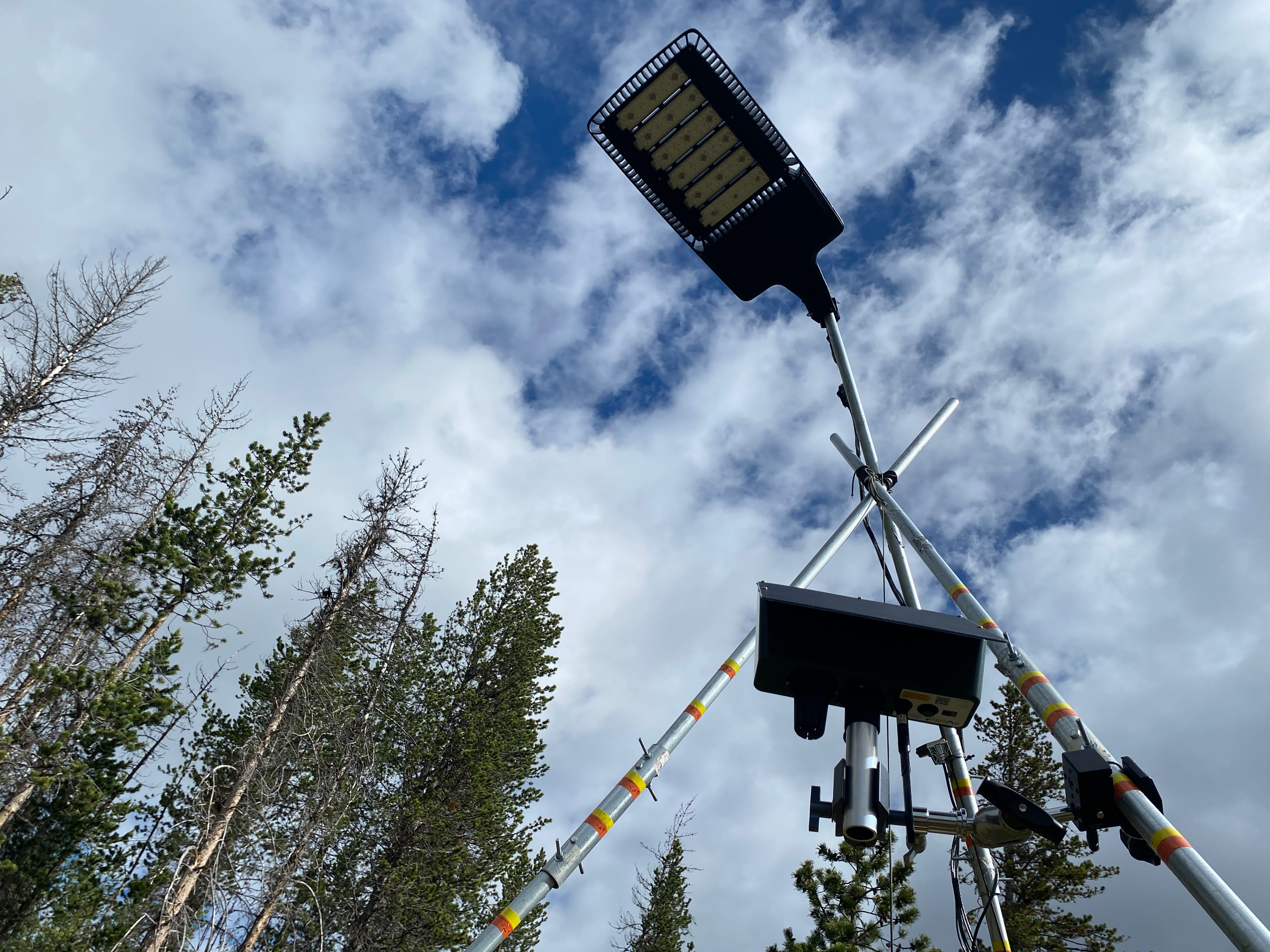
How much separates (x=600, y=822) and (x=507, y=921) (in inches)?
32.7

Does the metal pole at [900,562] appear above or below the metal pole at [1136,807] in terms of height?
above

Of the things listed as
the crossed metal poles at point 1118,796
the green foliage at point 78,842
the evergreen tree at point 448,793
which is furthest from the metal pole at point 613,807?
the green foliage at point 78,842

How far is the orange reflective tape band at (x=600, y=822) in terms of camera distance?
4.89 metres

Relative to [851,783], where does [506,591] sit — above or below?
above

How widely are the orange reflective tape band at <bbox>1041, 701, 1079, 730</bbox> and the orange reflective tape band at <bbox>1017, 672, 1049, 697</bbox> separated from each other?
194mm

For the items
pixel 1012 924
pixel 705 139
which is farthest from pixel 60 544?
pixel 1012 924

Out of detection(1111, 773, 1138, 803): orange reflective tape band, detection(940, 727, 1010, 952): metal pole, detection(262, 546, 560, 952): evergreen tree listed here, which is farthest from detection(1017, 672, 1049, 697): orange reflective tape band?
detection(262, 546, 560, 952): evergreen tree

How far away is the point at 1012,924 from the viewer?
59.9ft

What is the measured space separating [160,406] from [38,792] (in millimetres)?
10717

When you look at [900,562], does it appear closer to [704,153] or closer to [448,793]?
[704,153]

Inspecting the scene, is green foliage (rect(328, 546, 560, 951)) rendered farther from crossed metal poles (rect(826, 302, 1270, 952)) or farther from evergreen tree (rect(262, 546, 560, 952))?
crossed metal poles (rect(826, 302, 1270, 952))

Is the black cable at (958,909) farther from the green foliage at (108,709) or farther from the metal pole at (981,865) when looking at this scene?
the green foliage at (108,709)

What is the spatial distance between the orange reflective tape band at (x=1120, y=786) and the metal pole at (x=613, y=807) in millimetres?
1899

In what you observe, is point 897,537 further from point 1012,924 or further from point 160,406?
point 160,406
